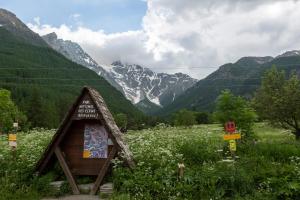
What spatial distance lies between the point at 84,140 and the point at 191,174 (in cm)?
414

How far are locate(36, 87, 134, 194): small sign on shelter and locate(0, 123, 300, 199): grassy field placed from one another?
0.68 m

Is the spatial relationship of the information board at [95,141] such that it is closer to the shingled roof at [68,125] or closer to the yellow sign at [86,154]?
the yellow sign at [86,154]

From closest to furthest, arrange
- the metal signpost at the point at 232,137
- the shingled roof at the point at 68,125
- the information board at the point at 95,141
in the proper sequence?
the metal signpost at the point at 232,137
the shingled roof at the point at 68,125
the information board at the point at 95,141

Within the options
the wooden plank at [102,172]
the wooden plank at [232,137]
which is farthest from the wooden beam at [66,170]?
the wooden plank at [232,137]

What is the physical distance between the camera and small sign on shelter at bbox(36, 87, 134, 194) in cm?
1405

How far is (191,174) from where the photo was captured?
12.4 meters

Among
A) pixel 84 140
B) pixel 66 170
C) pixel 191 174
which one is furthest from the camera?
pixel 84 140

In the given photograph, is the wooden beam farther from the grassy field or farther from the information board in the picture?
the information board

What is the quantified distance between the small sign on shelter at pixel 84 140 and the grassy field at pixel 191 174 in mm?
681

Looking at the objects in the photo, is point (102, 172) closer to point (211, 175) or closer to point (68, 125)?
point (68, 125)

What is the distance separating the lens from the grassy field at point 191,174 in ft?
38.4

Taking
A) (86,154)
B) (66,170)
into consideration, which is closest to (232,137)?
(86,154)

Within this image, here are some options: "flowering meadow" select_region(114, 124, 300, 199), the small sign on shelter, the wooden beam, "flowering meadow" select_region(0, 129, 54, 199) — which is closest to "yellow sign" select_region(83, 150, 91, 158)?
the small sign on shelter

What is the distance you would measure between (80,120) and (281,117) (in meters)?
21.5
